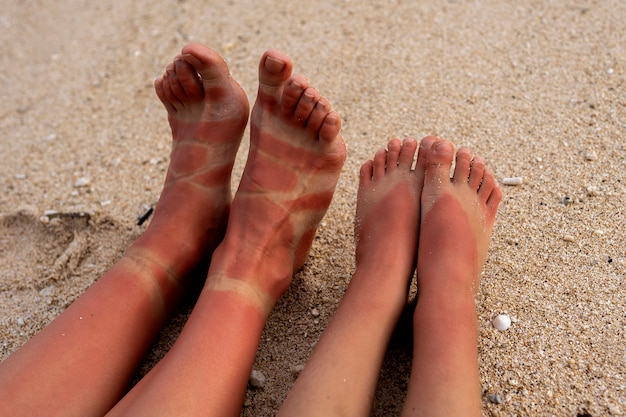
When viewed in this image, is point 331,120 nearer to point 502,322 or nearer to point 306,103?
point 306,103

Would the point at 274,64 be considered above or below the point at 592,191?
above

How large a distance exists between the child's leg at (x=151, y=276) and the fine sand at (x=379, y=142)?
0.19 m

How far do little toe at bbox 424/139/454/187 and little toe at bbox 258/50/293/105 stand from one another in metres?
0.46

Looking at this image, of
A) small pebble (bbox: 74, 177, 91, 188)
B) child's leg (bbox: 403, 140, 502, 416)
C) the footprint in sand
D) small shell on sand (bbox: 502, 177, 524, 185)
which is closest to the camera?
child's leg (bbox: 403, 140, 502, 416)

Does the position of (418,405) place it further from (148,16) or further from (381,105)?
(148,16)

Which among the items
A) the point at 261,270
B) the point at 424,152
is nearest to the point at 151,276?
the point at 261,270

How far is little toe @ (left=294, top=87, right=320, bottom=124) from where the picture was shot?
1.45 meters

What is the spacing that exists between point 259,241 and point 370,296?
0.32 m

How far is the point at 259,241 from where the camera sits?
145 cm

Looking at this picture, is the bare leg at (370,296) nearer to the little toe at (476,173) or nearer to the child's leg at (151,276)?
the little toe at (476,173)

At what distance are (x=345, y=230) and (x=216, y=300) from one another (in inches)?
23.9

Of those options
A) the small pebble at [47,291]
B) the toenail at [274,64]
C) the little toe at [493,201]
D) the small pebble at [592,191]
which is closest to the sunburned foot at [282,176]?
the toenail at [274,64]

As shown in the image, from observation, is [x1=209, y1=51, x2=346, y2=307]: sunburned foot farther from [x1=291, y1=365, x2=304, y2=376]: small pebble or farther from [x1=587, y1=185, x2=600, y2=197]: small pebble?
[x1=587, y1=185, x2=600, y2=197]: small pebble

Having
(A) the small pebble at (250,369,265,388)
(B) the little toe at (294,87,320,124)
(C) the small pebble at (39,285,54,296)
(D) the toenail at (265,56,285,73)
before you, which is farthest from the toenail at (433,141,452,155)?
(C) the small pebble at (39,285,54,296)
